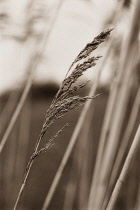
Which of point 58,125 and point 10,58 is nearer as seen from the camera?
point 10,58

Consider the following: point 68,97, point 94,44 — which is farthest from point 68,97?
point 94,44

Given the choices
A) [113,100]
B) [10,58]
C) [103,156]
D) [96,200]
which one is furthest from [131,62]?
[10,58]

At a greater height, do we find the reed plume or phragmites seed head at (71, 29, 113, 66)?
phragmites seed head at (71, 29, 113, 66)

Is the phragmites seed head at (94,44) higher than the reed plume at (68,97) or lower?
higher

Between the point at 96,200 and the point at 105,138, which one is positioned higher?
the point at 105,138

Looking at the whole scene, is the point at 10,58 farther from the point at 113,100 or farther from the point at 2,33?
the point at 113,100

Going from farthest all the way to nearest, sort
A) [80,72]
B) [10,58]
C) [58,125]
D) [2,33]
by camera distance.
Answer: [58,125]
[10,58]
[2,33]
[80,72]

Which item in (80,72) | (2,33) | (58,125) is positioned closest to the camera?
(80,72)

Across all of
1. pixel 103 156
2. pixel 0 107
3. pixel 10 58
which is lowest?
pixel 103 156

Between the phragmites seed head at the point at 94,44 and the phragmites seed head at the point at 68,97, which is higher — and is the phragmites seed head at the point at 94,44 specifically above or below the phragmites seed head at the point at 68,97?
above

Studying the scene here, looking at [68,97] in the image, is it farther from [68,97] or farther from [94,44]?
[94,44]

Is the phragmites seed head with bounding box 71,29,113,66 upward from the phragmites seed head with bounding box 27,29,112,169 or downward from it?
upward
